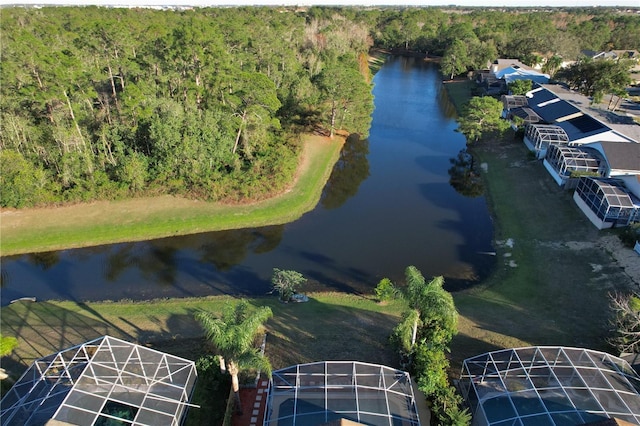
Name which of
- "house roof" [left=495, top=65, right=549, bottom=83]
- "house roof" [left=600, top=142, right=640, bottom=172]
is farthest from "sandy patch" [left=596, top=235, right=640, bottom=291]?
"house roof" [left=495, top=65, right=549, bottom=83]

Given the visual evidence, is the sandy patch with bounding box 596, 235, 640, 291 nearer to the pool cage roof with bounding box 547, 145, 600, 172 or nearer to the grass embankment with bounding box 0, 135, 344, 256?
the pool cage roof with bounding box 547, 145, 600, 172

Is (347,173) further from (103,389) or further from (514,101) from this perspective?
(103,389)

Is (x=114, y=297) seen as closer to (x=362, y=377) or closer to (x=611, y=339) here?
(x=362, y=377)

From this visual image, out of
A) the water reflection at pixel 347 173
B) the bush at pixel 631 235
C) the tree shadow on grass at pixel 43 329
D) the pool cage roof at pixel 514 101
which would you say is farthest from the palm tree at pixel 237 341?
the pool cage roof at pixel 514 101

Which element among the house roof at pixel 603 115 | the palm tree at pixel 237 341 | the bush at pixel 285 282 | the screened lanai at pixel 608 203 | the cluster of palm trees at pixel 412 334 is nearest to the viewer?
the palm tree at pixel 237 341

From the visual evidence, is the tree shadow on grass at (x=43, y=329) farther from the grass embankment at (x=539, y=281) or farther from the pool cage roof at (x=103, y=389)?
the grass embankment at (x=539, y=281)

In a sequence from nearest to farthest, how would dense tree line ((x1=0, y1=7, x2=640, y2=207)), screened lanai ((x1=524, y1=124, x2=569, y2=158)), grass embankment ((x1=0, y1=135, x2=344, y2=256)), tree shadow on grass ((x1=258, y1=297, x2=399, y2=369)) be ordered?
tree shadow on grass ((x1=258, y1=297, x2=399, y2=369)), grass embankment ((x1=0, y1=135, x2=344, y2=256)), dense tree line ((x1=0, y1=7, x2=640, y2=207)), screened lanai ((x1=524, y1=124, x2=569, y2=158))
